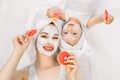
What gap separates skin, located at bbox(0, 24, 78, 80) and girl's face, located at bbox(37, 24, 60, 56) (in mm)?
47

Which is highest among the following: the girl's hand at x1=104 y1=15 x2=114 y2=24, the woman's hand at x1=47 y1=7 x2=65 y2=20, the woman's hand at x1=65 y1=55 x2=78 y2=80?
the woman's hand at x1=47 y1=7 x2=65 y2=20

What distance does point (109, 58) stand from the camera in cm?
162

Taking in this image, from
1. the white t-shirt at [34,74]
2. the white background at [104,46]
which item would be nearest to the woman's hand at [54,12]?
the white background at [104,46]

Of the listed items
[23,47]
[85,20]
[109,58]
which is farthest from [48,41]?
[109,58]

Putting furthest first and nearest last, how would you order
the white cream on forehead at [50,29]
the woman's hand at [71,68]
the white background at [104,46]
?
the white background at [104,46], the white cream on forehead at [50,29], the woman's hand at [71,68]

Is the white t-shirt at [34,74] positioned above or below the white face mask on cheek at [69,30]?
below

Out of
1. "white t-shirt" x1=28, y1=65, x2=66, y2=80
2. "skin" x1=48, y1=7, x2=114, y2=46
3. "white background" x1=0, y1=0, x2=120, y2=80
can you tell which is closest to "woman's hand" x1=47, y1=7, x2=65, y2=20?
A: "skin" x1=48, y1=7, x2=114, y2=46

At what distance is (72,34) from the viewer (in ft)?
4.96

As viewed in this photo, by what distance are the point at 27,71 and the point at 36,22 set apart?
229 mm

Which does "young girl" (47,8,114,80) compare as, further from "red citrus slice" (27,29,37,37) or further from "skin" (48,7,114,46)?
"red citrus slice" (27,29,37,37)

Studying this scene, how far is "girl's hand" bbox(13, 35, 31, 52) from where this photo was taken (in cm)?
147

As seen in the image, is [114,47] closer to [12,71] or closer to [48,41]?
[48,41]

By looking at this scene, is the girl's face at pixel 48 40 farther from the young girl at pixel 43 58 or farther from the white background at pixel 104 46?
the white background at pixel 104 46

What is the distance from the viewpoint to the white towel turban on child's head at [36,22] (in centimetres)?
151
